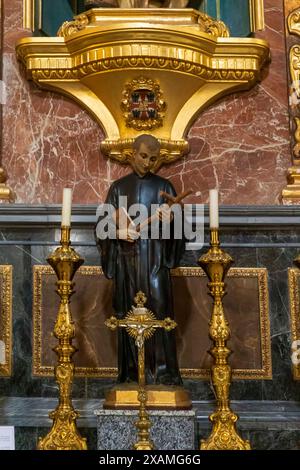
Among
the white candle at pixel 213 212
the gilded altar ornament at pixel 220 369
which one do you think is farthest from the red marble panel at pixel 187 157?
the gilded altar ornament at pixel 220 369

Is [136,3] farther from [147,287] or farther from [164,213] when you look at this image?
[147,287]

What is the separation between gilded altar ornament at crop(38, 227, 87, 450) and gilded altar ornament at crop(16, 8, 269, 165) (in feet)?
5.28

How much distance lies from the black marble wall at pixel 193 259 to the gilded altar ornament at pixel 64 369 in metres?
1.12

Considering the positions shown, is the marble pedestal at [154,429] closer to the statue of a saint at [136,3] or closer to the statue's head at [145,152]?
the statue's head at [145,152]

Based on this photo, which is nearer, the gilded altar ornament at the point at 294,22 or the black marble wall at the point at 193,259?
the black marble wall at the point at 193,259

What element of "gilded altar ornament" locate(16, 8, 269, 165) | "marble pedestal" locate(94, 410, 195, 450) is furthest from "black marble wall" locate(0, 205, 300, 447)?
"marble pedestal" locate(94, 410, 195, 450)

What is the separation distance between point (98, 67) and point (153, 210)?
1401mm

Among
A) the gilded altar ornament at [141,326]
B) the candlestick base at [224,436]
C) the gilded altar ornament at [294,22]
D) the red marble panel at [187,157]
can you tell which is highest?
the gilded altar ornament at [294,22]

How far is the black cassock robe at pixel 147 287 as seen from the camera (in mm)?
3404

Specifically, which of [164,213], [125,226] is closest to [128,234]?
[125,226]

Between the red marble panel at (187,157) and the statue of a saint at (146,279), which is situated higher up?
the red marble panel at (187,157)

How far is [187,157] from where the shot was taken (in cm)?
453
